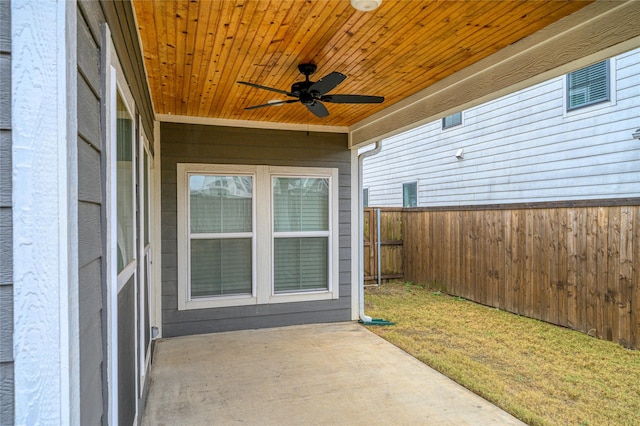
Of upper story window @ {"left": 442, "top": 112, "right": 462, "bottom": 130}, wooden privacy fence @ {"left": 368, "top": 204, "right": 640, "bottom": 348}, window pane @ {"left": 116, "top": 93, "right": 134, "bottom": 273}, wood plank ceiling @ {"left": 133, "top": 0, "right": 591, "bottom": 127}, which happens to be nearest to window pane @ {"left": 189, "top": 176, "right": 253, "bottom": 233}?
wood plank ceiling @ {"left": 133, "top": 0, "right": 591, "bottom": 127}

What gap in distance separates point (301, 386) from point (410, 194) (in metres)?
6.51

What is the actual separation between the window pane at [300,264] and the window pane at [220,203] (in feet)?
1.91

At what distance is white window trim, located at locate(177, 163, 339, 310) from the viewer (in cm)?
487

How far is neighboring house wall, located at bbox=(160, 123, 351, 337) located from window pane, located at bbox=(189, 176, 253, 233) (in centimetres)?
23

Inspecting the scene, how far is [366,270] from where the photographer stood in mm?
8070

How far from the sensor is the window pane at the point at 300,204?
5328 millimetres

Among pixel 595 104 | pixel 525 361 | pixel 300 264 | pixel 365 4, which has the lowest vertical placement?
pixel 525 361

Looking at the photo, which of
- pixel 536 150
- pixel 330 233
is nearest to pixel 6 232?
pixel 330 233

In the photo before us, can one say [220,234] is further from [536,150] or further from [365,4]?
[536,150]

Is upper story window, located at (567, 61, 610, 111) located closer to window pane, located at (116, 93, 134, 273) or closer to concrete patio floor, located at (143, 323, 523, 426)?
concrete patio floor, located at (143, 323, 523, 426)

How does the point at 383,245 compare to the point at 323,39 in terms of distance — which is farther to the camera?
the point at 383,245

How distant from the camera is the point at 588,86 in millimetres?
5133

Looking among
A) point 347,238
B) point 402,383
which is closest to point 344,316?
point 347,238

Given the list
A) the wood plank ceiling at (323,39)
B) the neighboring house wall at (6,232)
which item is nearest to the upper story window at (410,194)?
the wood plank ceiling at (323,39)
